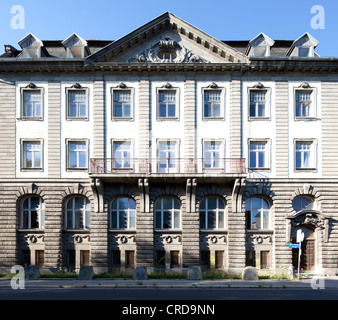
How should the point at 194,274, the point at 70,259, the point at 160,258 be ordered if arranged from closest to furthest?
the point at 194,274 < the point at 160,258 < the point at 70,259

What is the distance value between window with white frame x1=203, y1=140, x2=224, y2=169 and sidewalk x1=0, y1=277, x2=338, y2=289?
728 centimetres

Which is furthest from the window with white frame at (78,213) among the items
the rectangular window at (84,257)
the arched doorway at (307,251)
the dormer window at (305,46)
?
the dormer window at (305,46)

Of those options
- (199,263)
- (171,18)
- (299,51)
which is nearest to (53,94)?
(171,18)

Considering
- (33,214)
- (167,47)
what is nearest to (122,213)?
(33,214)

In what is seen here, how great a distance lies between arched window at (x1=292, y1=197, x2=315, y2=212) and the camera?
887 inches

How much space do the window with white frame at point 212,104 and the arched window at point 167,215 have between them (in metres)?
6.28

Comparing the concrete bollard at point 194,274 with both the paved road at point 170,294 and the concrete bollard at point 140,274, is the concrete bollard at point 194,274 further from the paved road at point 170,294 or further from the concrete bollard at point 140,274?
the paved road at point 170,294

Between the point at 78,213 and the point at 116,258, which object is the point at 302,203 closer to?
the point at 116,258

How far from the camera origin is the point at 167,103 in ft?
75.0

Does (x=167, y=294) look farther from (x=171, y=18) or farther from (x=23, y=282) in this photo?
(x=171, y=18)

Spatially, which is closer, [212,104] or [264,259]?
[264,259]

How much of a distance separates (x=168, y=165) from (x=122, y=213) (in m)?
4.40

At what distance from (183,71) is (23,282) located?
15.8m

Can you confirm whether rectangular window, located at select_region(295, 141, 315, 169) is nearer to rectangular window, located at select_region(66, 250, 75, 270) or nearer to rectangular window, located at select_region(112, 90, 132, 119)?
rectangular window, located at select_region(112, 90, 132, 119)
